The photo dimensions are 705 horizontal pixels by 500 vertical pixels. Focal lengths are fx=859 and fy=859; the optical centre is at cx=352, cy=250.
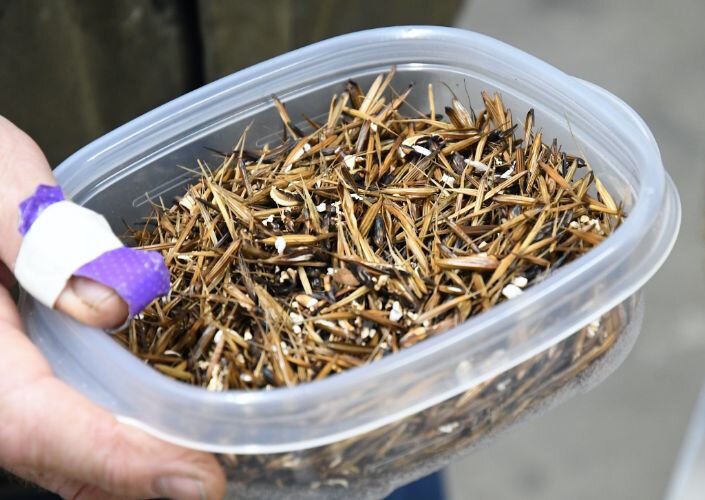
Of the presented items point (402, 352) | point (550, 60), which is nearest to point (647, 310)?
point (550, 60)

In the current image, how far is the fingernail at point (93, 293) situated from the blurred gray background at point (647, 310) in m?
1.12

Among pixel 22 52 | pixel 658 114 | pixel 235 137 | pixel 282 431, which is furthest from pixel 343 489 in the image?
pixel 658 114

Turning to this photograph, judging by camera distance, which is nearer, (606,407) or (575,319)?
(575,319)

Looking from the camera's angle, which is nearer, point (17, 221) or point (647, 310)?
point (17, 221)

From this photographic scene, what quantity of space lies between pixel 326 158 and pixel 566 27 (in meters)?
1.54

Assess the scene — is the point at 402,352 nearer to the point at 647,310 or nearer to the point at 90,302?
the point at 90,302

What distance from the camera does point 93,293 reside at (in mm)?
561

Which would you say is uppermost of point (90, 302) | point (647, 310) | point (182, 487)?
point (90, 302)

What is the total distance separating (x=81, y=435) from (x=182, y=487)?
0.07 m

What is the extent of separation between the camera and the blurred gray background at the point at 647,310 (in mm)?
1577

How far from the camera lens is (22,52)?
1.09m

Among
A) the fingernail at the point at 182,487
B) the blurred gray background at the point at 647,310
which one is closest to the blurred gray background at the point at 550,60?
the blurred gray background at the point at 647,310

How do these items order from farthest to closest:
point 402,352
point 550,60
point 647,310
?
1. point 550,60
2. point 647,310
3. point 402,352

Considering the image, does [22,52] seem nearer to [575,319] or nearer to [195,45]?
[195,45]
